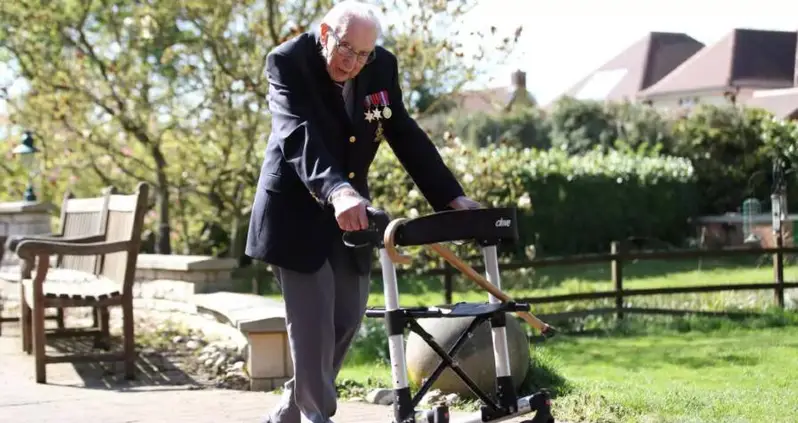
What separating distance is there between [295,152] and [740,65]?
51892mm

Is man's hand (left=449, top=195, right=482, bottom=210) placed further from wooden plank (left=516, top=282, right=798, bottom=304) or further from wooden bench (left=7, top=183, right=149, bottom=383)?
wooden plank (left=516, top=282, right=798, bottom=304)

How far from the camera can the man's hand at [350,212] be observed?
3.72 meters

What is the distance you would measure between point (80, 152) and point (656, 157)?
14.0m

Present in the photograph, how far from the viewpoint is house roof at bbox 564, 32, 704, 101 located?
6028cm

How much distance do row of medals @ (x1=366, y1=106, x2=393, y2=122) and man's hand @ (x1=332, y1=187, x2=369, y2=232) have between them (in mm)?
626

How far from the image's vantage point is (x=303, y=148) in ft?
13.2

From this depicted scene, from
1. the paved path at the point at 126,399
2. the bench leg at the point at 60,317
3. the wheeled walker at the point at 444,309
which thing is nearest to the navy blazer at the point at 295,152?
the wheeled walker at the point at 444,309

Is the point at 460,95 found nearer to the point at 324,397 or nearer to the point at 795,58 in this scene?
the point at 324,397

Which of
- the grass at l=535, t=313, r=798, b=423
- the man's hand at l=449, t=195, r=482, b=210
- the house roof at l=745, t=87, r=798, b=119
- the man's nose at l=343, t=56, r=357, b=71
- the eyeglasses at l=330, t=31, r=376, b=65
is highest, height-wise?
the house roof at l=745, t=87, r=798, b=119

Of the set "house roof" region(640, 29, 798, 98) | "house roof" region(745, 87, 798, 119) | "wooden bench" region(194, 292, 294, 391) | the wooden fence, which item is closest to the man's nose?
"wooden bench" region(194, 292, 294, 391)

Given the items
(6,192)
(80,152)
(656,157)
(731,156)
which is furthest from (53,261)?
(731,156)

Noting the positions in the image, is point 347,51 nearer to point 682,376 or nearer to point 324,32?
point 324,32

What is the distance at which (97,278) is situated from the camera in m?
7.90

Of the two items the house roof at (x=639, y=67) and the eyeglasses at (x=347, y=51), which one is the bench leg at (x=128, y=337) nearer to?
the eyeglasses at (x=347, y=51)
